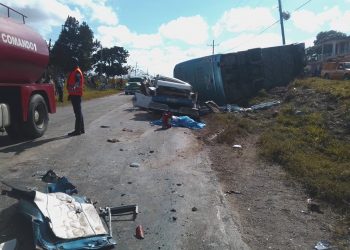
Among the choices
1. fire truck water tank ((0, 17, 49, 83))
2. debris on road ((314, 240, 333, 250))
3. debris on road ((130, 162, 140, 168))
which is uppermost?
fire truck water tank ((0, 17, 49, 83))

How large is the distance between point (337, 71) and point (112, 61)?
50.2 meters

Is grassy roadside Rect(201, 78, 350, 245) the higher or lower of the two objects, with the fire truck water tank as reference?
lower

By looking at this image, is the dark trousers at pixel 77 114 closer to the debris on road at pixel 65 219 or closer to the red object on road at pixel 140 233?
the debris on road at pixel 65 219

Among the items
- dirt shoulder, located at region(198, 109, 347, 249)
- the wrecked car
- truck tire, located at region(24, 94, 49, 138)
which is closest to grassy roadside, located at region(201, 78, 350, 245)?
dirt shoulder, located at region(198, 109, 347, 249)

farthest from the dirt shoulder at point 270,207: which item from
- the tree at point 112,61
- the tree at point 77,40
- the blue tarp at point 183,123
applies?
the tree at point 112,61

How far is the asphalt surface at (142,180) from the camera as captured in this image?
4582mm

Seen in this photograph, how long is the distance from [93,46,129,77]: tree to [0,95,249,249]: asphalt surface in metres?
64.2

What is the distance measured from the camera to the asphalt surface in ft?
15.0

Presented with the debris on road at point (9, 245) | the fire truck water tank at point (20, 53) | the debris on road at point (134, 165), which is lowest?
the debris on road at point (134, 165)

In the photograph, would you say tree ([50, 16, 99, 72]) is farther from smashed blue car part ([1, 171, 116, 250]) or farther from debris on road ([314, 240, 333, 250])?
debris on road ([314, 240, 333, 250])

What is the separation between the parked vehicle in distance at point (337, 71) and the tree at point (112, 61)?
46834 millimetres

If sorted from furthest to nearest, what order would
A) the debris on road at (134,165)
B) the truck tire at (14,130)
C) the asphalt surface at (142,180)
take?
1. the truck tire at (14,130)
2. the debris on road at (134,165)
3. the asphalt surface at (142,180)

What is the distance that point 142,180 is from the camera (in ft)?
21.6

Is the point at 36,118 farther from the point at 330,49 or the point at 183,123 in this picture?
the point at 330,49
